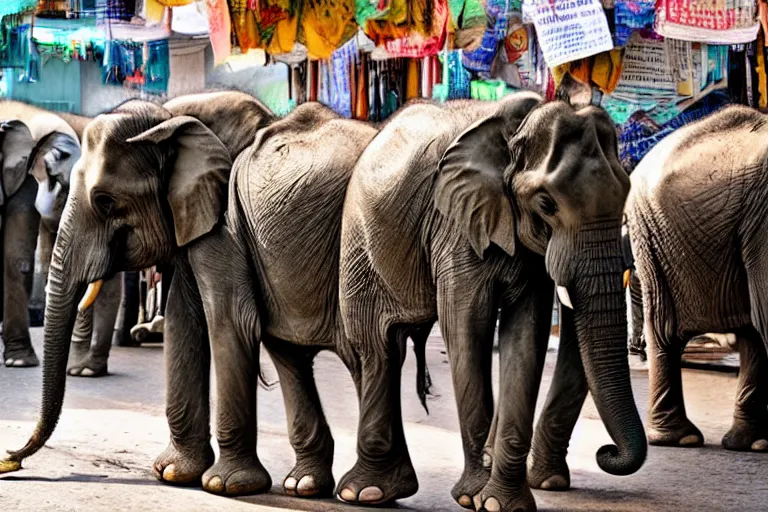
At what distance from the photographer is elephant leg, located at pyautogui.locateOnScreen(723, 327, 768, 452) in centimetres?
935

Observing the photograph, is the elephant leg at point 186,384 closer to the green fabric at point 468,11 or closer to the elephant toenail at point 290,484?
the elephant toenail at point 290,484

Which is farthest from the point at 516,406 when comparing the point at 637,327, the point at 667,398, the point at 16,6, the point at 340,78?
the point at 16,6

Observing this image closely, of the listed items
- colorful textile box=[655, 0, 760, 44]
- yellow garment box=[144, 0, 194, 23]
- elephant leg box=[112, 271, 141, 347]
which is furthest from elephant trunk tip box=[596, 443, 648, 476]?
elephant leg box=[112, 271, 141, 347]

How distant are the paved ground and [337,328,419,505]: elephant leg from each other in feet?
0.41

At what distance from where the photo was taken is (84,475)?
8.00 m

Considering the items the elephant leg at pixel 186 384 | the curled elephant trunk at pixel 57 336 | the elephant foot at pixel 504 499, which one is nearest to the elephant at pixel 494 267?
the elephant foot at pixel 504 499

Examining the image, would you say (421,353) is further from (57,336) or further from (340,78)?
(340,78)

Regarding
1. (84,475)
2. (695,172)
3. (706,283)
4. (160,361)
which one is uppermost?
(695,172)

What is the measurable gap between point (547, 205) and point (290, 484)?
2.03m

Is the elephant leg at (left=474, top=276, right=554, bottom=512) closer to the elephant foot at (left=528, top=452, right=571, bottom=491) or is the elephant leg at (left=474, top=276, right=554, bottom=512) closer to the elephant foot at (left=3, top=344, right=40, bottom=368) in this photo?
the elephant foot at (left=528, top=452, right=571, bottom=491)

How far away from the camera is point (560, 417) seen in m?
7.58

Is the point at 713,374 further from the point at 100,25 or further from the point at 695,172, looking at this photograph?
the point at 100,25

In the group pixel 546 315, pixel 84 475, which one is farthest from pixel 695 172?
pixel 84 475

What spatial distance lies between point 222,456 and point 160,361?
5809mm
